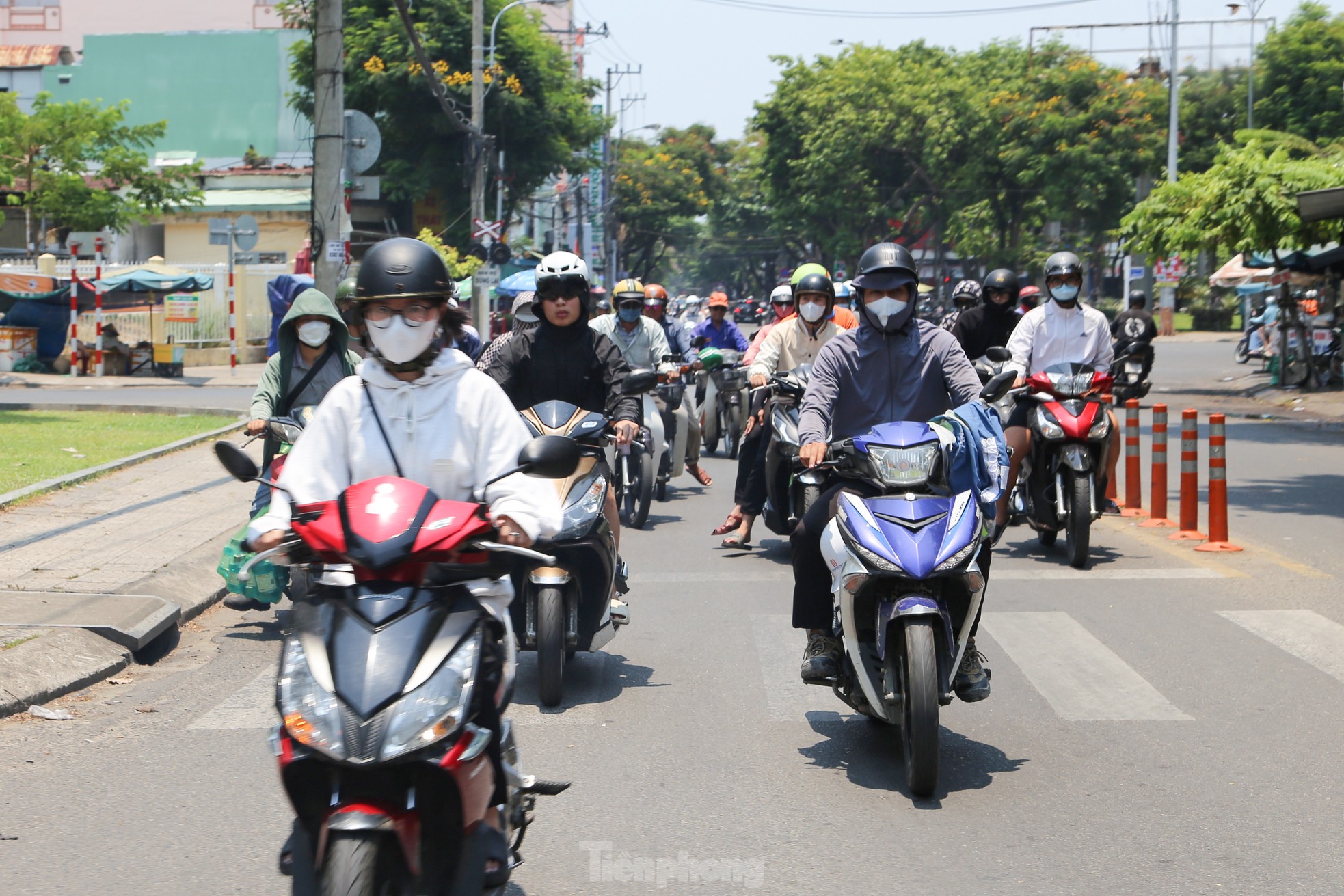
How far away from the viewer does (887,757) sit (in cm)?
555

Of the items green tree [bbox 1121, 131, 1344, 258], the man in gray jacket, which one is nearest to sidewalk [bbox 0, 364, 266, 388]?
green tree [bbox 1121, 131, 1344, 258]

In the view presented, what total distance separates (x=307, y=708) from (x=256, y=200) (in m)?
41.5

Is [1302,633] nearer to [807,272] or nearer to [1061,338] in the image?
[1061,338]

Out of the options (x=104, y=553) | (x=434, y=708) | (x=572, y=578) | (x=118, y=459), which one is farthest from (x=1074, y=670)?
(x=118, y=459)

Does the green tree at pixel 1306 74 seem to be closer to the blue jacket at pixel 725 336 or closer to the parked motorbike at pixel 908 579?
the blue jacket at pixel 725 336

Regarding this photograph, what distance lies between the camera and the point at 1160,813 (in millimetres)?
4809

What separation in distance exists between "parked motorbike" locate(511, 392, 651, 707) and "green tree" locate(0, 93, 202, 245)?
102 feet

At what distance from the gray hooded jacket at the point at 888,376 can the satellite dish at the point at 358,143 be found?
10.1 meters

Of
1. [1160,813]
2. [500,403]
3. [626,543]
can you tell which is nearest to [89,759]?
[500,403]

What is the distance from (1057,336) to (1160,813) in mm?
5626

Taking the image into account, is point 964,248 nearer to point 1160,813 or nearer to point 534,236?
point 534,236

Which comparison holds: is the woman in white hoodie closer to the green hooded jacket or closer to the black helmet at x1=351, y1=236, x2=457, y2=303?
the black helmet at x1=351, y1=236, x2=457, y2=303

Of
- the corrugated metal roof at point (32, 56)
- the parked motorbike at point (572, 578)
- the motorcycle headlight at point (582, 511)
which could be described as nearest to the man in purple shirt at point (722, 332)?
the parked motorbike at point (572, 578)

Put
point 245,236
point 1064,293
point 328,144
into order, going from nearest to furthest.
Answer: point 1064,293 → point 328,144 → point 245,236
